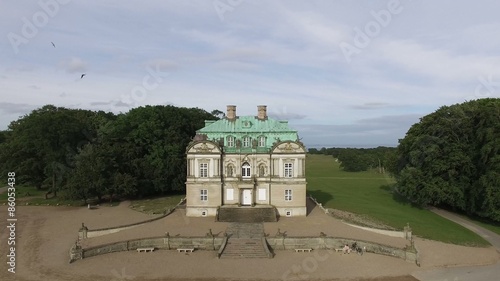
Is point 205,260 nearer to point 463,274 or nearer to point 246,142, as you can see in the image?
point 246,142

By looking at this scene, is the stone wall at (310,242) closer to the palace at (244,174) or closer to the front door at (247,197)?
the palace at (244,174)

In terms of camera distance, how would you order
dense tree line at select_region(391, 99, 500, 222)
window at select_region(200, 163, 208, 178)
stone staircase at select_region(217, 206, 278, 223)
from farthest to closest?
dense tree line at select_region(391, 99, 500, 222)
window at select_region(200, 163, 208, 178)
stone staircase at select_region(217, 206, 278, 223)

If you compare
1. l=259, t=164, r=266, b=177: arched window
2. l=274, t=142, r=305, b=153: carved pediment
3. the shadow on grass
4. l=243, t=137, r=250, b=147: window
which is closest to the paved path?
l=274, t=142, r=305, b=153: carved pediment

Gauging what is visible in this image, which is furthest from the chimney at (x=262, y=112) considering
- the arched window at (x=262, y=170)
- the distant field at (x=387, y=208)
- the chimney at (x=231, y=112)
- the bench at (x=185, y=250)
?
the bench at (x=185, y=250)

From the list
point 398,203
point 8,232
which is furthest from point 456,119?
point 8,232

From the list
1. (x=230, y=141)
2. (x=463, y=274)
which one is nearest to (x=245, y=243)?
(x=230, y=141)

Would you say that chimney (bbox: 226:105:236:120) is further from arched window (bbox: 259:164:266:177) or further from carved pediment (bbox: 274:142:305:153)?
carved pediment (bbox: 274:142:305:153)
